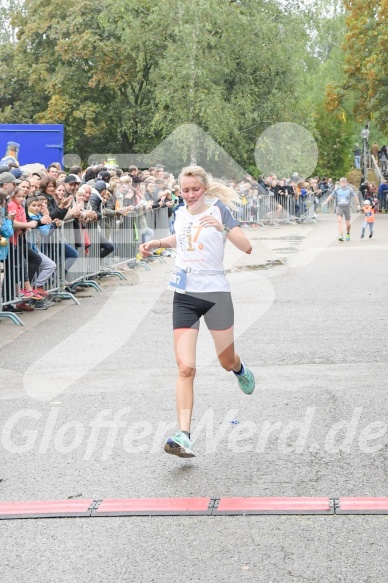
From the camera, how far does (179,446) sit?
20.8 ft

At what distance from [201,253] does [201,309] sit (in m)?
0.34

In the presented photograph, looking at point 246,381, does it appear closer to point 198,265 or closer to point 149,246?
point 198,265

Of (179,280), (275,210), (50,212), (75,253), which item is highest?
(179,280)

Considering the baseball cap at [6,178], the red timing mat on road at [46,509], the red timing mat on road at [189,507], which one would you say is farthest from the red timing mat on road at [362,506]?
the baseball cap at [6,178]

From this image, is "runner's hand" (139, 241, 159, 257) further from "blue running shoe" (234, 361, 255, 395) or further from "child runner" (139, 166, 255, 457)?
"blue running shoe" (234, 361, 255, 395)

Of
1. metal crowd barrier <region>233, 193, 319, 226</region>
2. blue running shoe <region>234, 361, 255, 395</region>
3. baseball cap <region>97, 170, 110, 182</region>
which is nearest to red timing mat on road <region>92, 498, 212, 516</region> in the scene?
blue running shoe <region>234, 361, 255, 395</region>

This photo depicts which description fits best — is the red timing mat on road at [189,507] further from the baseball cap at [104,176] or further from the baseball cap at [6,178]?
the baseball cap at [104,176]

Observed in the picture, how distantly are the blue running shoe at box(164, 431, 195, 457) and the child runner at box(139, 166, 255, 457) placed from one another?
1.01 ft

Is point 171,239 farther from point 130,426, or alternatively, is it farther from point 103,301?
point 103,301

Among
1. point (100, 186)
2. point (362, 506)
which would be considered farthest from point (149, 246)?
point (100, 186)

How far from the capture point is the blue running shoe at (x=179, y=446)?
635 centimetres

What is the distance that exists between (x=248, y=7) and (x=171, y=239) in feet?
147

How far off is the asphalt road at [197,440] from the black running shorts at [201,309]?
2.46 feet

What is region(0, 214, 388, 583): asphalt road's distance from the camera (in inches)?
190
